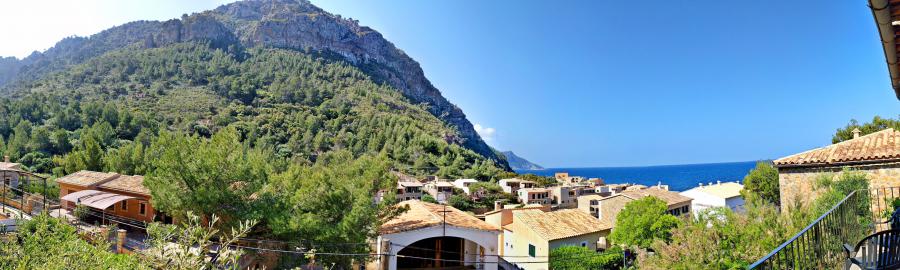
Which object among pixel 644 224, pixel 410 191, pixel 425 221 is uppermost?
pixel 425 221

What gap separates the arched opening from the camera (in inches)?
846

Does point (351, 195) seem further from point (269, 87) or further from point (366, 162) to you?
point (269, 87)

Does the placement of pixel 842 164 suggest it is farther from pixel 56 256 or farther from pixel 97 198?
pixel 97 198

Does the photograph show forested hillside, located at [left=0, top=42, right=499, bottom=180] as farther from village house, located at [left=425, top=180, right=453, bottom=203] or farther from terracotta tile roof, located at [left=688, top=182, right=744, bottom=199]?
terracotta tile roof, located at [left=688, top=182, right=744, bottom=199]

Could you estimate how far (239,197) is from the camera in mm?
15984

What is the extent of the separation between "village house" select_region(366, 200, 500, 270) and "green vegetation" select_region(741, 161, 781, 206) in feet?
66.7

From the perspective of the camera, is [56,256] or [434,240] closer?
[56,256]

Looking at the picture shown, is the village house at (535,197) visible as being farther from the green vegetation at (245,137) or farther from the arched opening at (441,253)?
the arched opening at (441,253)

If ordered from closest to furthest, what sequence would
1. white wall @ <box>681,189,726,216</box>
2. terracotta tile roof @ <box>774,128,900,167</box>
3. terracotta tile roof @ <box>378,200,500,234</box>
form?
1. terracotta tile roof @ <box>774,128,900,167</box>
2. terracotta tile roof @ <box>378,200,500,234</box>
3. white wall @ <box>681,189,726,216</box>

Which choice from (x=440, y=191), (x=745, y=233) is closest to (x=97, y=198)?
(x=745, y=233)

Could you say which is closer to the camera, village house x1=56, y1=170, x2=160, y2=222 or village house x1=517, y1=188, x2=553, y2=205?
village house x1=56, y1=170, x2=160, y2=222

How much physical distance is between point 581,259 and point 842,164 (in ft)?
45.0

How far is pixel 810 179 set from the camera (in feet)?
40.5

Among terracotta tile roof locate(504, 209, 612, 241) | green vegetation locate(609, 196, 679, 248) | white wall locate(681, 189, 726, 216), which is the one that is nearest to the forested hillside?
white wall locate(681, 189, 726, 216)
